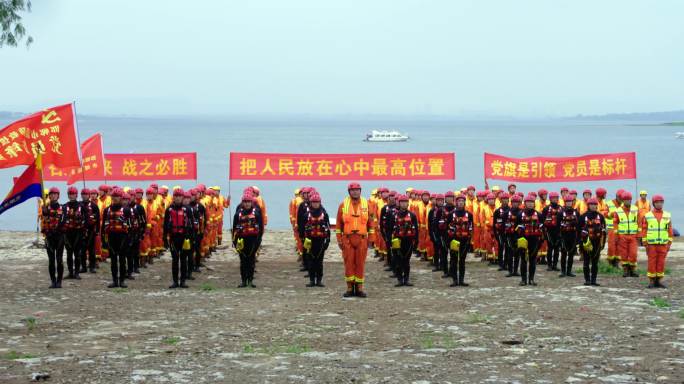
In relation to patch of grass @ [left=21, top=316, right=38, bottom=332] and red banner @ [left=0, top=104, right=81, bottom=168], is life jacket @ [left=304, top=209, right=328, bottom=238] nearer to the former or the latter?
patch of grass @ [left=21, top=316, right=38, bottom=332]

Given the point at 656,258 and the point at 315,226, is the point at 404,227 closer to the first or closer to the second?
the point at 315,226

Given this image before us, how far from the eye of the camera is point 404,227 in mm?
16891

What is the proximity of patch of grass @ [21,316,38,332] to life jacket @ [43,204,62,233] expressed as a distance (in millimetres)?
3527

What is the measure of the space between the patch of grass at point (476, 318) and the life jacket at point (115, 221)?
21.7ft

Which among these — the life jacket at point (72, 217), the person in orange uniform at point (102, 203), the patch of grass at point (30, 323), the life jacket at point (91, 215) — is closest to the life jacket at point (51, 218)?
the life jacket at point (72, 217)

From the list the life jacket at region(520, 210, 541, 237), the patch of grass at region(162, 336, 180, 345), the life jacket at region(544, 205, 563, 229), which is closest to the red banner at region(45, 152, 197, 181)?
the life jacket at region(544, 205, 563, 229)

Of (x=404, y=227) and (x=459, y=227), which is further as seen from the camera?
(x=459, y=227)

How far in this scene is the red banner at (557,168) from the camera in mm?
27781

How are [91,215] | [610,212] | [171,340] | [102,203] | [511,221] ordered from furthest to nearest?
[102,203] → [610,212] → [91,215] → [511,221] → [171,340]

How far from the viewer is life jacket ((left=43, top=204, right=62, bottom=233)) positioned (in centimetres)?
1656

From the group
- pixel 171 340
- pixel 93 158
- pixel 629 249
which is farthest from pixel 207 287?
pixel 93 158

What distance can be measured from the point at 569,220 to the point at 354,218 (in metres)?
4.60

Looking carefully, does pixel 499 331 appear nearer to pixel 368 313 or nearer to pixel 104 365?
pixel 368 313

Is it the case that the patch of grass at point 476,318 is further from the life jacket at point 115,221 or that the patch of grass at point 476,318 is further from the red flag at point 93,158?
the red flag at point 93,158
